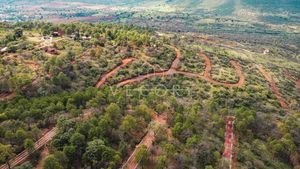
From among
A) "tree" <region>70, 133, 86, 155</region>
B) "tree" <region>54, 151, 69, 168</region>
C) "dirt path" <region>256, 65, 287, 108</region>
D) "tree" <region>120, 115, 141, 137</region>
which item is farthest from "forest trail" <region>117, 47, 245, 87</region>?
"tree" <region>54, 151, 69, 168</region>

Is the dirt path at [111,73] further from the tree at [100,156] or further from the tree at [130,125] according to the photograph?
the tree at [100,156]

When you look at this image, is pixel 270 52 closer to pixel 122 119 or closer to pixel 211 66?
pixel 211 66

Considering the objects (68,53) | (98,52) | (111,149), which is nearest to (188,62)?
(98,52)

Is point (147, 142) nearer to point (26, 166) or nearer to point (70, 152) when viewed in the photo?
point (70, 152)

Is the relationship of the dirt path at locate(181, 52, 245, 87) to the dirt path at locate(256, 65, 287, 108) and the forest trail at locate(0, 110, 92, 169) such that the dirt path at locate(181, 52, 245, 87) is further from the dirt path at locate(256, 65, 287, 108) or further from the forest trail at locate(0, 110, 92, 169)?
the forest trail at locate(0, 110, 92, 169)

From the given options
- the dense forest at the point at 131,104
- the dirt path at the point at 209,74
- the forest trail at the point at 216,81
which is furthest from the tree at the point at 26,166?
the forest trail at the point at 216,81

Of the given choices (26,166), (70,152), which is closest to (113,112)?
(70,152)
